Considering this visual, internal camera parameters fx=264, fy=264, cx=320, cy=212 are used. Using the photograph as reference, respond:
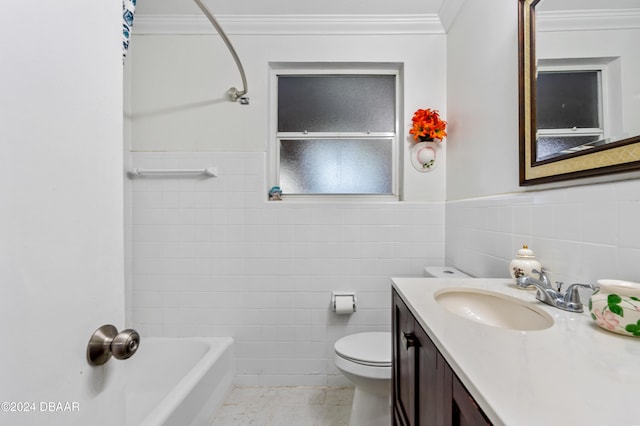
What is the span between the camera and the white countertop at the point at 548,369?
0.34 m

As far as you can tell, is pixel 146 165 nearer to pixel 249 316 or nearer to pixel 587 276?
pixel 249 316

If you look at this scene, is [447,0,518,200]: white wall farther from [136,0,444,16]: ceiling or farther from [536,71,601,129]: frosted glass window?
[136,0,444,16]: ceiling

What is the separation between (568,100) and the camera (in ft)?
2.71

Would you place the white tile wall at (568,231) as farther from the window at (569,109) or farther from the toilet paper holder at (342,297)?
the toilet paper holder at (342,297)

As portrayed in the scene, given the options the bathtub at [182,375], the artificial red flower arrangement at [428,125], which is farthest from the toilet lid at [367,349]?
the artificial red flower arrangement at [428,125]

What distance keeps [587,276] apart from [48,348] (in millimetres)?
1208

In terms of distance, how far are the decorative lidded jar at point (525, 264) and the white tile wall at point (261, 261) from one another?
31.6 inches

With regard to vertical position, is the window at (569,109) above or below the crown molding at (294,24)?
below

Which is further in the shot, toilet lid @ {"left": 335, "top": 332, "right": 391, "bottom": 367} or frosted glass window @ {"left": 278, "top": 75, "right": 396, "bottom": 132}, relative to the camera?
frosted glass window @ {"left": 278, "top": 75, "right": 396, "bottom": 132}

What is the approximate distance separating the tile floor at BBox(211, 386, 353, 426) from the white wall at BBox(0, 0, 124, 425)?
124 cm

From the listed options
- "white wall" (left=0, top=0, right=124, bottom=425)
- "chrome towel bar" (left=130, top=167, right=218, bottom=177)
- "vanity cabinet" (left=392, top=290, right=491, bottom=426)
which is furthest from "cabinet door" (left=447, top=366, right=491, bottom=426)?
"chrome towel bar" (left=130, top=167, right=218, bottom=177)

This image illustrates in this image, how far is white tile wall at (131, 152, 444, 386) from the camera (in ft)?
5.70

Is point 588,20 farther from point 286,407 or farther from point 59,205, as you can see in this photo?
point 286,407

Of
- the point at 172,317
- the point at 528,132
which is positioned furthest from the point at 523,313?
the point at 172,317
